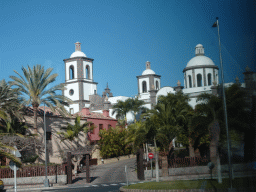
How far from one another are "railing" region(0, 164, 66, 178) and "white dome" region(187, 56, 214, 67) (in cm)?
2247

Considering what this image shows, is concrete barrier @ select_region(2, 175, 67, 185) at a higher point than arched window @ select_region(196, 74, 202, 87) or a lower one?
lower

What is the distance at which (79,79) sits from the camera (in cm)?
6638

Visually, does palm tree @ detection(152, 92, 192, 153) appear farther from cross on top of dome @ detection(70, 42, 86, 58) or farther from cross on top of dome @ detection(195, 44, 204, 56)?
cross on top of dome @ detection(70, 42, 86, 58)

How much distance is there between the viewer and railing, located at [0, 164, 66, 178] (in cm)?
2292

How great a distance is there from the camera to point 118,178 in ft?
81.5

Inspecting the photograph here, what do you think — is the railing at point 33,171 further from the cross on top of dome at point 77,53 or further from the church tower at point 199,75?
the cross on top of dome at point 77,53

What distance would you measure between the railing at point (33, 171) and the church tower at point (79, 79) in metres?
41.2

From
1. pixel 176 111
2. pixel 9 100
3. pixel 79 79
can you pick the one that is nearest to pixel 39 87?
pixel 9 100

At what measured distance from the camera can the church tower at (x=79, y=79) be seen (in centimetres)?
6612

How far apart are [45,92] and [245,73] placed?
2596 cm

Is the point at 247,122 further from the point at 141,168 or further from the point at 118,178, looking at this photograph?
the point at 118,178

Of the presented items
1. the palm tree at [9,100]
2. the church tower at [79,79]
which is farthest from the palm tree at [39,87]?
the church tower at [79,79]

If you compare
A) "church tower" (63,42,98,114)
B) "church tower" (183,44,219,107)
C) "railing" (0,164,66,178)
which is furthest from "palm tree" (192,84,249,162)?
"church tower" (63,42,98,114)

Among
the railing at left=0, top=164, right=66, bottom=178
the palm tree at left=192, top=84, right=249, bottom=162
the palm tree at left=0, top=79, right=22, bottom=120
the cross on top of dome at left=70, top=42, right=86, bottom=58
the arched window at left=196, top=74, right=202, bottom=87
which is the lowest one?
the railing at left=0, top=164, right=66, bottom=178
